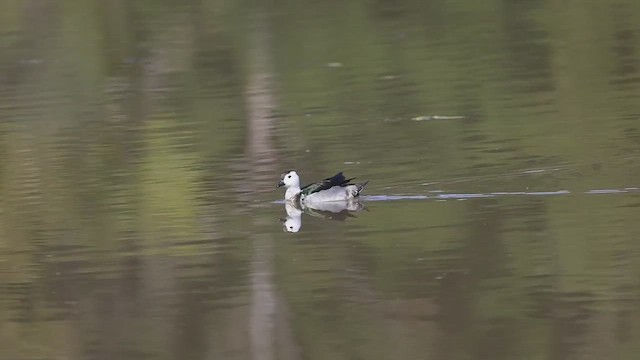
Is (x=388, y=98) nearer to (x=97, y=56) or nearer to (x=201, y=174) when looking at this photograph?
(x=201, y=174)

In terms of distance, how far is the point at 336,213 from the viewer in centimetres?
1180

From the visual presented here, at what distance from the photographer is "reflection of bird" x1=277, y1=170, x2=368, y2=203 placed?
39.1ft

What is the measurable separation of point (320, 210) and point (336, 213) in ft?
Result: 0.94

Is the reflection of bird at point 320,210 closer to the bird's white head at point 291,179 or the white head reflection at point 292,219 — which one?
the white head reflection at point 292,219

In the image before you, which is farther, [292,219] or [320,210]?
[320,210]

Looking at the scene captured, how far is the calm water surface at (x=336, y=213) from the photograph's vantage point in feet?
29.6

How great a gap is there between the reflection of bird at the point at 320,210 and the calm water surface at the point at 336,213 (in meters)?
0.06

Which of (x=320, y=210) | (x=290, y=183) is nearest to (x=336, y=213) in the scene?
(x=320, y=210)

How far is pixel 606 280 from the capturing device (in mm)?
9383

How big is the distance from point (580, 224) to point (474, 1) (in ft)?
49.2

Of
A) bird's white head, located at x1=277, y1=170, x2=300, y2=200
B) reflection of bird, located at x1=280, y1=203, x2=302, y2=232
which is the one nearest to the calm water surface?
reflection of bird, located at x1=280, y1=203, x2=302, y2=232

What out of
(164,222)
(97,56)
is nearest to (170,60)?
(97,56)

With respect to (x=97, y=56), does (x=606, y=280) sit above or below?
below

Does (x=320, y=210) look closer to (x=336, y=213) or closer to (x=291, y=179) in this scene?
(x=336, y=213)
